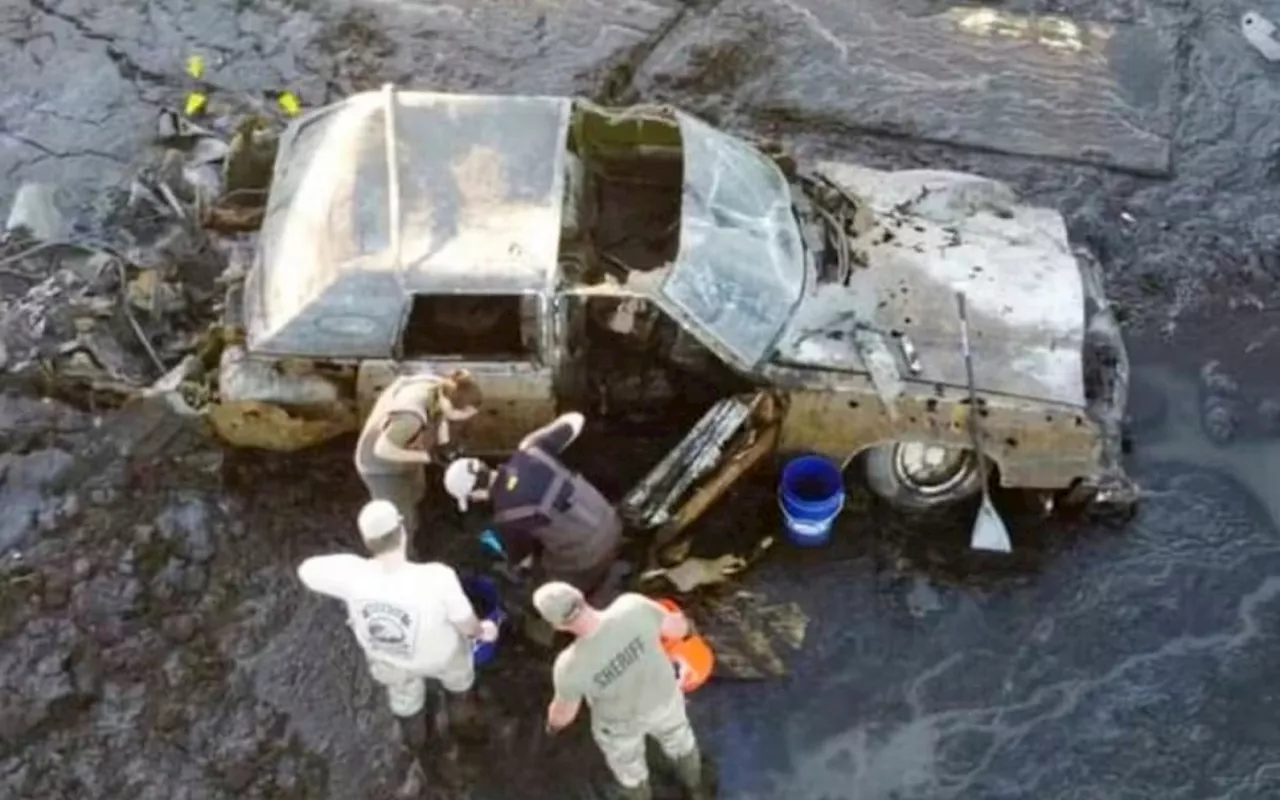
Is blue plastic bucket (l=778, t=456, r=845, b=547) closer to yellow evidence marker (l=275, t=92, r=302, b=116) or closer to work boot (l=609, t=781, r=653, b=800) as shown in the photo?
work boot (l=609, t=781, r=653, b=800)

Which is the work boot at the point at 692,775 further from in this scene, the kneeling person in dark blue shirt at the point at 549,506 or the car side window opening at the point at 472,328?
the car side window opening at the point at 472,328

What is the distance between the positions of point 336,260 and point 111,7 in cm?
462

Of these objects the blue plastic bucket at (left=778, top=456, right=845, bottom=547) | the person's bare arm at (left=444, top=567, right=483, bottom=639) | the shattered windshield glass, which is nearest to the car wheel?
the blue plastic bucket at (left=778, top=456, right=845, bottom=547)

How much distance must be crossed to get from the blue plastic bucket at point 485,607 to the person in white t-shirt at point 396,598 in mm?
1086

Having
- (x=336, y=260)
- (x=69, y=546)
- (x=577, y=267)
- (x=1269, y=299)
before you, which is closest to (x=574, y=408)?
(x=577, y=267)

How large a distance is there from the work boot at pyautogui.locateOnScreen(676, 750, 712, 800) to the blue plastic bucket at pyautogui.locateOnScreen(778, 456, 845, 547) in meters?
1.37

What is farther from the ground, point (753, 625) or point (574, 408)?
point (574, 408)

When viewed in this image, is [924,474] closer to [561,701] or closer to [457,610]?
[561,701]

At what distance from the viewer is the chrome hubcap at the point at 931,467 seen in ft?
30.6

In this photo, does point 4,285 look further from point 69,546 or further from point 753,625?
point 753,625

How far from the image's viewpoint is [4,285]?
1059cm

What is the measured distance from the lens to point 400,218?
9008 mm

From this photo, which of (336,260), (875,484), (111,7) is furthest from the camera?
(111,7)

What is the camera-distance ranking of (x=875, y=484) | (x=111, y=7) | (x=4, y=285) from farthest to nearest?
(x=111, y=7) → (x=4, y=285) → (x=875, y=484)
